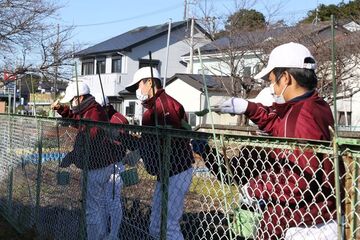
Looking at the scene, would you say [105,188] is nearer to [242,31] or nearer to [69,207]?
[69,207]

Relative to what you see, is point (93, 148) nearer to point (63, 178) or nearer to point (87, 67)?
point (63, 178)

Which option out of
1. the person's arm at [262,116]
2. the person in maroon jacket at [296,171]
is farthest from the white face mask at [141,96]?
the person in maroon jacket at [296,171]

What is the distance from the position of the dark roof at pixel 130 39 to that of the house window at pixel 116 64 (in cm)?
78

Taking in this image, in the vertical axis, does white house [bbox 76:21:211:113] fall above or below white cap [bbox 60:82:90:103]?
above

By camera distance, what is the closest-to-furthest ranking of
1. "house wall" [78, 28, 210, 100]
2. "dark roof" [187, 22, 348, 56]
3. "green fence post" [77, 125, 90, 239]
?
"green fence post" [77, 125, 90, 239] < "dark roof" [187, 22, 348, 56] < "house wall" [78, 28, 210, 100]

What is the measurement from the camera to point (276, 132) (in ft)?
8.97

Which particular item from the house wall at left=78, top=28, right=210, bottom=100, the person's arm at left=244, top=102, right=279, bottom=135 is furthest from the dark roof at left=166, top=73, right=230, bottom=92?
the person's arm at left=244, top=102, right=279, bottom=135

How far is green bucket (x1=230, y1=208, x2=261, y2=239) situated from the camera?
255 centimetres

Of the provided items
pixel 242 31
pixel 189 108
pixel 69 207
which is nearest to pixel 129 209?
pixel 69 207

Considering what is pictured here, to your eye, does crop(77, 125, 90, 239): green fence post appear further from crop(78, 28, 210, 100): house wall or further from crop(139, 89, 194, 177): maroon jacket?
crop(78, 28, 210, 100): house wall

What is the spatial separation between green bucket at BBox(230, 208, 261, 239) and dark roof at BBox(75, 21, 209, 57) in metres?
31.4

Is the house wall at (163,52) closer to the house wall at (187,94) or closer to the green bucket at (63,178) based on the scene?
the house wall at (187,94)

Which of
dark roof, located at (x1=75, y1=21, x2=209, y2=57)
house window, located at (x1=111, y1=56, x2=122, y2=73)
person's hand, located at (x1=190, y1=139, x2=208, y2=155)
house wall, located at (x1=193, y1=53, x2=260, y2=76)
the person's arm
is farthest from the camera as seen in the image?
house window, located at (x1=111, y1=56, x2=122, y2=73)

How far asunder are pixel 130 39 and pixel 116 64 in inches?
91.3
